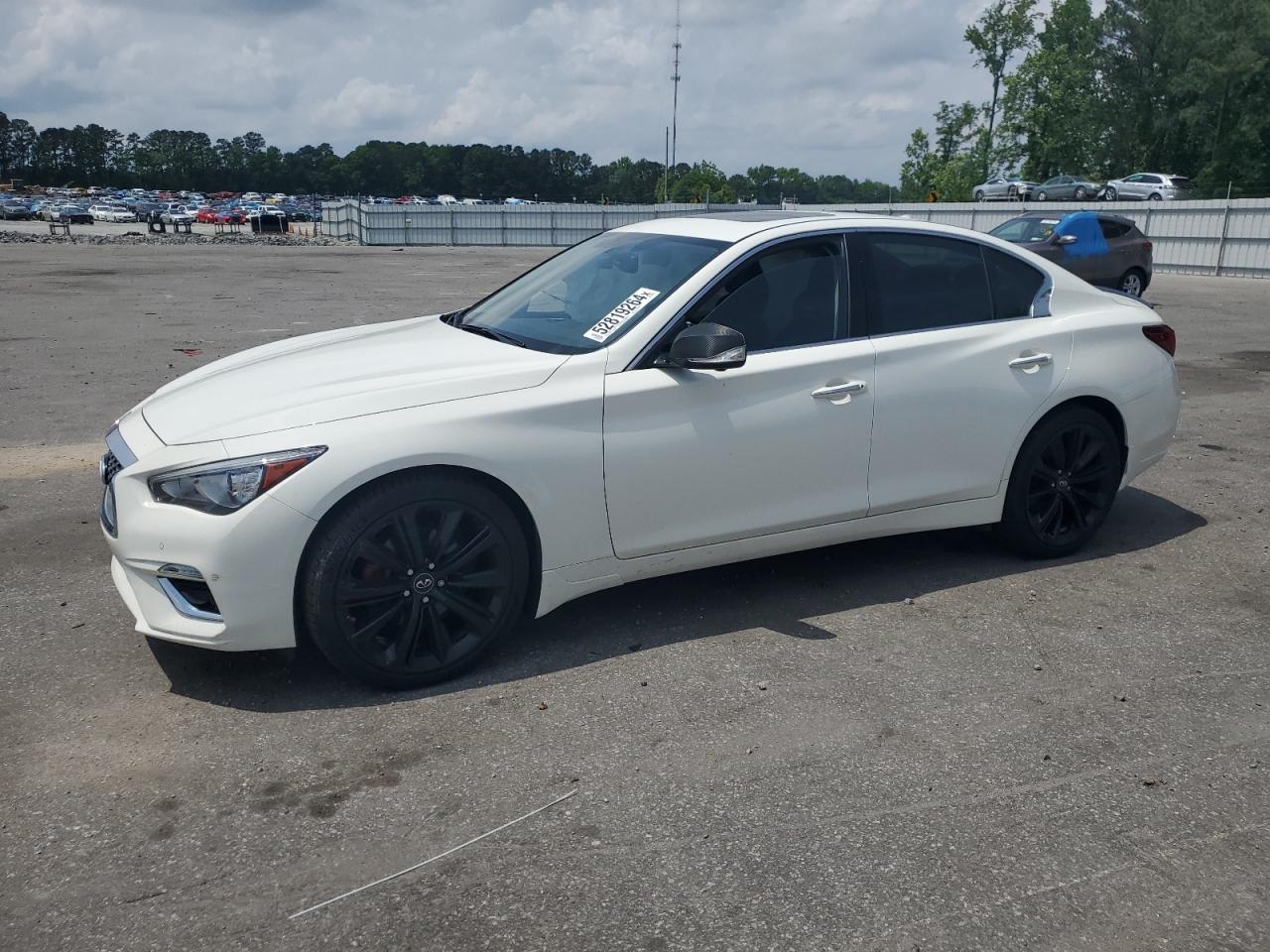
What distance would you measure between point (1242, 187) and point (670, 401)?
7053cm

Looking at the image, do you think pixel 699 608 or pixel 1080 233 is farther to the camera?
pixel 1080 233

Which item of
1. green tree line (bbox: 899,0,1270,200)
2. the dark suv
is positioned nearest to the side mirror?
the dark suv

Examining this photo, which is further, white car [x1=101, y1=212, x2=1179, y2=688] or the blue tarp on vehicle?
the blue tarp on vehicle

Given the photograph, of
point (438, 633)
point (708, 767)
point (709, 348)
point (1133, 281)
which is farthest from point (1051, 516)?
point (1133, 281)

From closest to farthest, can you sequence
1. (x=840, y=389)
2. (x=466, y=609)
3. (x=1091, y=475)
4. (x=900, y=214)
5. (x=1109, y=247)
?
1. (x=466, y=609)
2. (x=840, y=389)
3. (x=1091, y=475)
4. (x=1109, y=247)
5. (x=900, y=214)

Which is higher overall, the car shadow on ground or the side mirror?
the side mirror

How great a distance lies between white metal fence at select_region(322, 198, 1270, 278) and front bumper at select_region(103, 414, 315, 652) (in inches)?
517

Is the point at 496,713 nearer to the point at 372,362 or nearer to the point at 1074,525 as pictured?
the point at 372,362

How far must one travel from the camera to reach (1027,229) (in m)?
18.4

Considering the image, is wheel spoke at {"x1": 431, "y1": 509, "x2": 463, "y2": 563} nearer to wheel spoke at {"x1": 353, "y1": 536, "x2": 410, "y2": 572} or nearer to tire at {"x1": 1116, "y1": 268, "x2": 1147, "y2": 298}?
wheel spoke at {"x1": 353, "y1": 536, "x2": 410, "y2": 572}

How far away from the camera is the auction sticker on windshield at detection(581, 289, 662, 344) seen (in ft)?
14.3

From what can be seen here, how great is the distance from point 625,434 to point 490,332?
1.00 metres

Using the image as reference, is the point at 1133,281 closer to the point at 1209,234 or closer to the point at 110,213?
Result: the point at 1209,234

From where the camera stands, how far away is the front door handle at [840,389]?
4.54 metres
